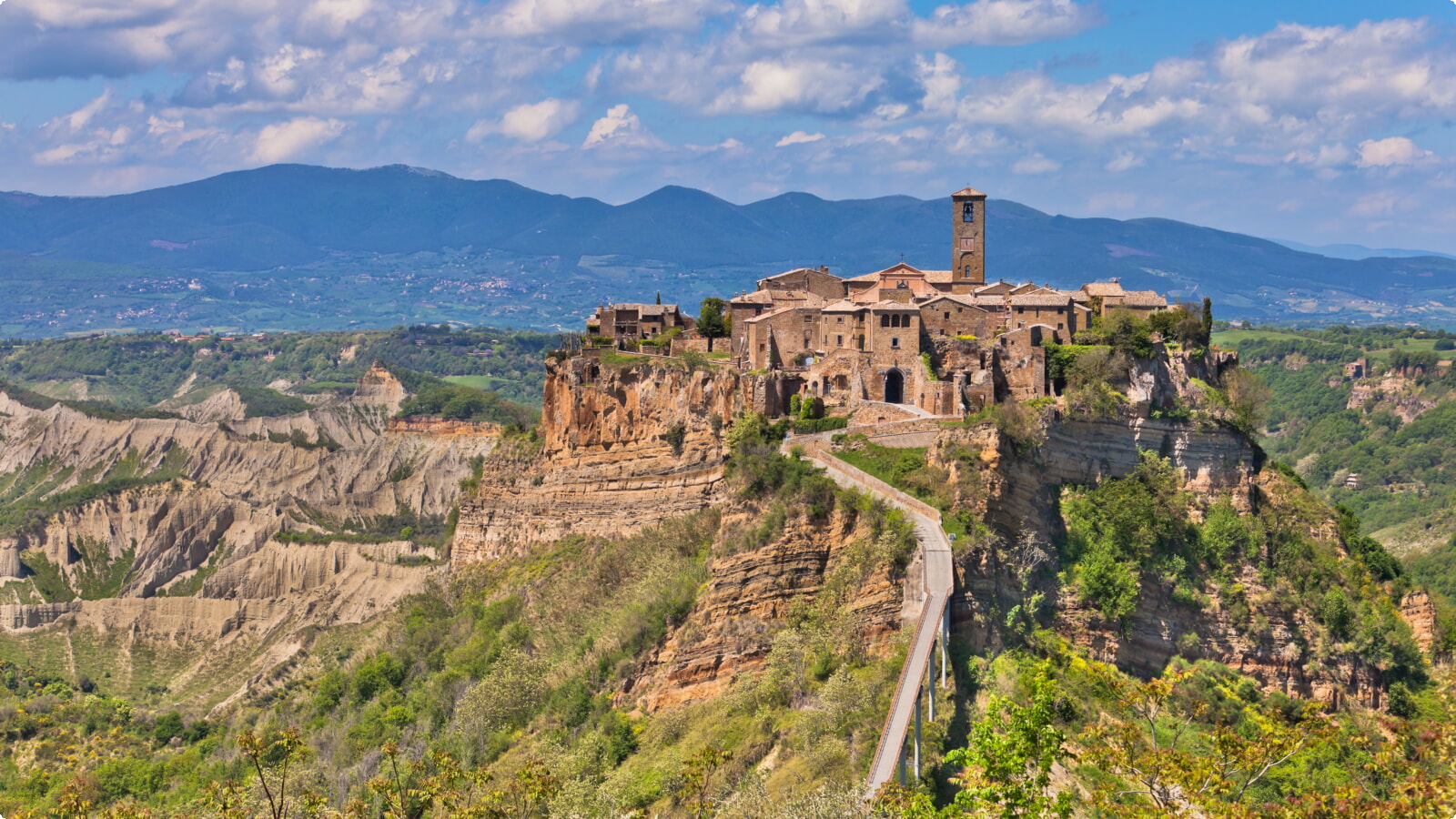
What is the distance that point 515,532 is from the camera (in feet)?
235

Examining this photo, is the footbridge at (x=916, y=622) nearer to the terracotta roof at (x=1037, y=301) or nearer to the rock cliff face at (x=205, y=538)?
the terracotta roof at (x=1037, y=301)

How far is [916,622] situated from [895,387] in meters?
17.3

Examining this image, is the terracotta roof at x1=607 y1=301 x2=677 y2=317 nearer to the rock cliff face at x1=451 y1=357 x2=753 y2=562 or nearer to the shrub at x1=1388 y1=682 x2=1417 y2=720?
the rock cliff face at x1=451 y1=357 x2=753 y2=562

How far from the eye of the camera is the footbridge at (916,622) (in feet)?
110

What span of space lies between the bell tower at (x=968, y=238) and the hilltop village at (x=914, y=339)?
826 mm

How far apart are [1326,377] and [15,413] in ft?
505

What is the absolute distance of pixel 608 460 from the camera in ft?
217

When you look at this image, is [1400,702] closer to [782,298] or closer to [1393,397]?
[782,298]

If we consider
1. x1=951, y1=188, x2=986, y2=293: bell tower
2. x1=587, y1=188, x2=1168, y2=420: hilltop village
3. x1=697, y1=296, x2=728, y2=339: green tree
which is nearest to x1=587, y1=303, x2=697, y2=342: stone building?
x1=697, y1=296, x2=728, y2=339: green tree

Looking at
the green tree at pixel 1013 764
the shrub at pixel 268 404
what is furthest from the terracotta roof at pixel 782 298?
the shrub at pixel 268 404

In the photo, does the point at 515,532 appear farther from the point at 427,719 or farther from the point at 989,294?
the point at 989,294

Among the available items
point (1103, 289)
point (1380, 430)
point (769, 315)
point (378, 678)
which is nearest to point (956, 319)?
point (769, 315)

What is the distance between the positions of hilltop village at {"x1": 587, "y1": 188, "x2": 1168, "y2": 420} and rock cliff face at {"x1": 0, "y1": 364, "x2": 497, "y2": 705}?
39252 millimetres

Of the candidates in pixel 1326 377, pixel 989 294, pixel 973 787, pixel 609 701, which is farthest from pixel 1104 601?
pixel 1326 377
